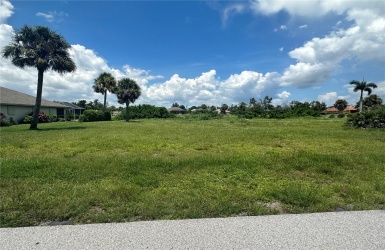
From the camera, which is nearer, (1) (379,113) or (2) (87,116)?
(1) (379,113)

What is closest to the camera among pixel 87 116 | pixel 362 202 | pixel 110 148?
pixel 362 202

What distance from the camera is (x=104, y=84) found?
4431cm

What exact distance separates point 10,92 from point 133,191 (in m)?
34.1

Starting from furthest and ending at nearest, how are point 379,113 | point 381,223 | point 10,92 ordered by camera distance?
1. point 10,92
2. point 379,113
3. point 381,223

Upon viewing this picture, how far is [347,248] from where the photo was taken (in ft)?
7.92

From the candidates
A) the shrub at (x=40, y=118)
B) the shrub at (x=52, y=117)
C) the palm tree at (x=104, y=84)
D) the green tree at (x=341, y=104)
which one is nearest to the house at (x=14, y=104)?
the shrub at (x=40, y=118)

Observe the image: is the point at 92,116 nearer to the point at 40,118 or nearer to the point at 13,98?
the point at 40,118

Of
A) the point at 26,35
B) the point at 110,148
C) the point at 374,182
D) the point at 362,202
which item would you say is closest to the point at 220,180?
the point at 362,202

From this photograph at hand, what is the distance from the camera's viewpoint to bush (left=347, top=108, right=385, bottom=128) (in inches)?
768

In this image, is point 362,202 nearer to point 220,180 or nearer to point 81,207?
point 220,180

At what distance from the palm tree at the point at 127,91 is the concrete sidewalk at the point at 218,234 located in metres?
38.3

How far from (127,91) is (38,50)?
863 inches

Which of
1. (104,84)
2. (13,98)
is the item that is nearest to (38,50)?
(13,98)

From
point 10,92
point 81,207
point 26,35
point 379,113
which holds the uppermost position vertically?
point 26,35
